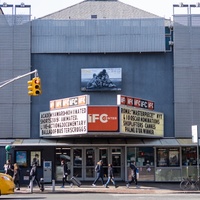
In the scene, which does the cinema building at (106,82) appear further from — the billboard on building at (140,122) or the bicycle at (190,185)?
the bicycle at (190,185)

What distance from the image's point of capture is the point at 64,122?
30.7 meters

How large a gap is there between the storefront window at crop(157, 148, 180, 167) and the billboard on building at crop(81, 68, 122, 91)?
536cm

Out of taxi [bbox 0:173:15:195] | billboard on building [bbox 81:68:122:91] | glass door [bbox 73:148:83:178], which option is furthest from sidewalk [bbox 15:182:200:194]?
billboard on building [bbox 81:68:122:91]

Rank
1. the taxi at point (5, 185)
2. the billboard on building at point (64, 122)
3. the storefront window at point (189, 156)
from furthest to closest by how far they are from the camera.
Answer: the storefront window at point (189, 156) < the billboard on building at point (64, 122) < the taxi at point (5, 185)

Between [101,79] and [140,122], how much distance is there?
4.71 metres

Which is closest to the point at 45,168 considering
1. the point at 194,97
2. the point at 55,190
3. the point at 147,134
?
the point at 55,190

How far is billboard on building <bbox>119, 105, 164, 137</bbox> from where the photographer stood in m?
29.5

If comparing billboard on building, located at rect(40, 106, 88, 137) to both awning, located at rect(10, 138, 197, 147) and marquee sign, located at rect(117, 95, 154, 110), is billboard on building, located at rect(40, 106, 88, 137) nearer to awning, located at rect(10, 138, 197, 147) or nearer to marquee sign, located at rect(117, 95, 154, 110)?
awning, located at rect(10, 138, 197, 147)

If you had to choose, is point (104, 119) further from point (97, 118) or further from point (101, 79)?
point (101, 79)

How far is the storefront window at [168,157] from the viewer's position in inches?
1337

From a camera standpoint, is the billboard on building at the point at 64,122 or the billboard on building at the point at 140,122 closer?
the billboard on building at the point at 64,122

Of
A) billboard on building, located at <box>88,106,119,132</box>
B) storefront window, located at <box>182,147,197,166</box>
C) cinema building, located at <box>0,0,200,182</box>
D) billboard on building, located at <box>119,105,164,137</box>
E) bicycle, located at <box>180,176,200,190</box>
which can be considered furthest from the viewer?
storefront window, located at <box>182,147,197,166</box>

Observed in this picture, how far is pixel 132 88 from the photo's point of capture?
112 ft

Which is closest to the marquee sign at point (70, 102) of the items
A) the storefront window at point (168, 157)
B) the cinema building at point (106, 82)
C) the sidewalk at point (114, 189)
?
the cinema building at point (106, 82)
